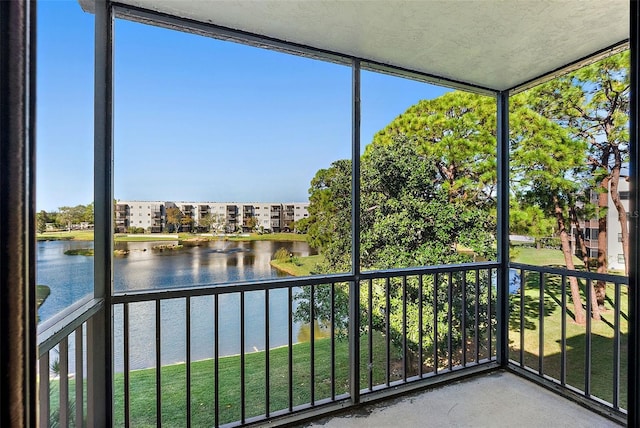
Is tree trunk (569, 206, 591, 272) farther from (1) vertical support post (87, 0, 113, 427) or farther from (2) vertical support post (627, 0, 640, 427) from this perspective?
(1) vertical support post (87, 0, 113, 427)

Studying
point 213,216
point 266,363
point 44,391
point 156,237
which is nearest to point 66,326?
point 44,391

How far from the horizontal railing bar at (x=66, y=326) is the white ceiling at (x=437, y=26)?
1555mm

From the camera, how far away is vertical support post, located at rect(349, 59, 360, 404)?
2.29 meters

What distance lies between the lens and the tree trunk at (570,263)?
125 inches

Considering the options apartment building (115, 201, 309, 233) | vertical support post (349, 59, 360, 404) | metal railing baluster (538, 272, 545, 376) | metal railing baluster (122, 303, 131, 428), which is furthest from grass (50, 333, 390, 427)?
metal railing baluster (538, 272, 545, 376)

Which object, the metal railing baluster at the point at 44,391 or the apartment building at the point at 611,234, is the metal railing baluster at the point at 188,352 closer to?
the metal railing baluster at the point at 44,391

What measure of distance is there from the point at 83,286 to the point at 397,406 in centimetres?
214

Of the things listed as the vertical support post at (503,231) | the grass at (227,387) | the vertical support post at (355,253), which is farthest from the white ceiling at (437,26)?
the grass at (227,387)

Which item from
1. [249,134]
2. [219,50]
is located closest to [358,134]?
[249,134]

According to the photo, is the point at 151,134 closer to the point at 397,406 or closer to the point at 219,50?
the point at 219,50

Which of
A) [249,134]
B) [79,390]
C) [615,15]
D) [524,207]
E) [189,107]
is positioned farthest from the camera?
[524,207]

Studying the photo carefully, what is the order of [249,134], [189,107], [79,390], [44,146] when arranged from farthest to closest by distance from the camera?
[249,134]
[189,107]
[79,390]
[44,146]

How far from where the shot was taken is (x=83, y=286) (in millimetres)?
1546

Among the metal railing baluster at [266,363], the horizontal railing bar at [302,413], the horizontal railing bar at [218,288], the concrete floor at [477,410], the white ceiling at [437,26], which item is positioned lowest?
the concrete floor at [477,410]
